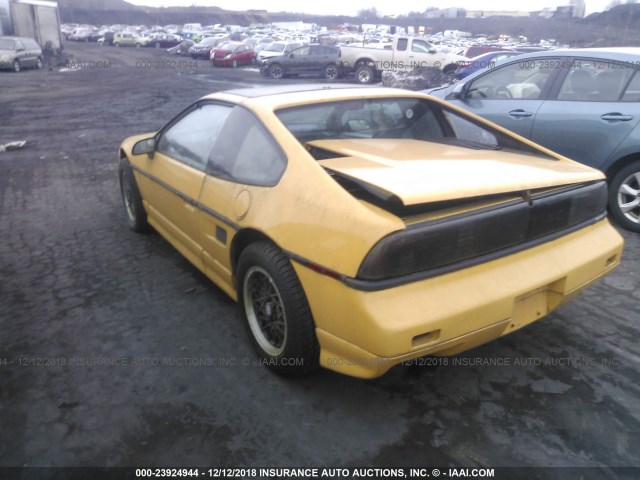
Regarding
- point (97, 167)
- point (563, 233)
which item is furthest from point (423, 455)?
point (97, 167)

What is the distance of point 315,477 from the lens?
209cm

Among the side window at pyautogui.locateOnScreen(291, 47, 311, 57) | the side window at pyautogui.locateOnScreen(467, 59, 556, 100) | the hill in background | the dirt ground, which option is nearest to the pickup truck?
the side window at pyautogui.locateOnScreen(291, 47, 311, 57)

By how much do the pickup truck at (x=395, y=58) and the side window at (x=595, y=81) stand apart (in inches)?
621

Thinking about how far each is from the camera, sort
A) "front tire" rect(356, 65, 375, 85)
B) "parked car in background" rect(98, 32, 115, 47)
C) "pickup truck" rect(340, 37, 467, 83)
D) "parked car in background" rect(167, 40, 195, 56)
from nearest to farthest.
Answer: "pickup truck" rect(340, 37, 467, 83)
"front tire" rect(356, 65, 375, 85)
"parked car in background" rect(167, 40, 195, 56)
"parked car in background" rect(98, 32, 115, 47)

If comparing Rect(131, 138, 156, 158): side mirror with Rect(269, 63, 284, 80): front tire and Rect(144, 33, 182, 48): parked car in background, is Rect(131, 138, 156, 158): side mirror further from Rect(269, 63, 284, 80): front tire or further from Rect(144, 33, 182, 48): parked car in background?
Rect(144, 33, 182, 48): parked car in background

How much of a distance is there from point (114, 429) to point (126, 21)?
294 feet

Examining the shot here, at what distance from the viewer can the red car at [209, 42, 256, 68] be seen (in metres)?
28.0

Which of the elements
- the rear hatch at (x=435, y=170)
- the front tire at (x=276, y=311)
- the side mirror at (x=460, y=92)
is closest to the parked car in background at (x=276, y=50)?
the side mirror at (x=460, y=92)

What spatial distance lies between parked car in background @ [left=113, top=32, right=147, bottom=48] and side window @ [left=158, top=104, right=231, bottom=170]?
46.0 meters

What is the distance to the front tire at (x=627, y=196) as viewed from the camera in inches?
184

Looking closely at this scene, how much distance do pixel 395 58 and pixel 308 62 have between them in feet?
13.3

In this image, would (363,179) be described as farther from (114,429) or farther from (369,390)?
(114,429)

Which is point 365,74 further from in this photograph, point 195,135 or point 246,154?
point 246,154

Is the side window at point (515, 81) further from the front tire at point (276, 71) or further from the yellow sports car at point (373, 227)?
the front tire at point (276, 71)
